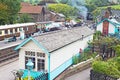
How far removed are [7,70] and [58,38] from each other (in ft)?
18.4

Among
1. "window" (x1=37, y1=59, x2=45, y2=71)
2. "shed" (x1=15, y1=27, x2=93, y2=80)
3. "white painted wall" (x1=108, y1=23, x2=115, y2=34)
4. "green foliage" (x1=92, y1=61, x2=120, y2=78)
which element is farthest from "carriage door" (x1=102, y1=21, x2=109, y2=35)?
"window" (x1=37, y1=59, x2=45, y2=71)

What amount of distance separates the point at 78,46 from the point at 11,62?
696cm

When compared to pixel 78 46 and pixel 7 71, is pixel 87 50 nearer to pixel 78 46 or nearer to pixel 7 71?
pixel 78 46

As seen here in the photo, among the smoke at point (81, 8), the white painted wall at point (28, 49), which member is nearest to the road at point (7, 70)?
the white painted wall at point (28, 49)

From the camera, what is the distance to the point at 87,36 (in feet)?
100

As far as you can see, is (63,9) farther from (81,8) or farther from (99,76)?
(99,76)

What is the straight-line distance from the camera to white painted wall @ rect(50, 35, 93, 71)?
2153 cm

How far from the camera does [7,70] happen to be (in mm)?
25250

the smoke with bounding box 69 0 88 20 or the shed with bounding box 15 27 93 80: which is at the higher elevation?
the smoke with bounding box 69 0 88 20

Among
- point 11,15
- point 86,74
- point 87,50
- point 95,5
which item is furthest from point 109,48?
point 95,5

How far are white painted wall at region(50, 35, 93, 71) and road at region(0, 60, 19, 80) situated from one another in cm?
376

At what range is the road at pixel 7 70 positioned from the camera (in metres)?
22.9

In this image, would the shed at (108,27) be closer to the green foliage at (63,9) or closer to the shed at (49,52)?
the shed at (49,52)

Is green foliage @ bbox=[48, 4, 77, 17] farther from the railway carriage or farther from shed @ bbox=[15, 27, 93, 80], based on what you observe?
shed @ bbox=[15, 27, 93, 80]
